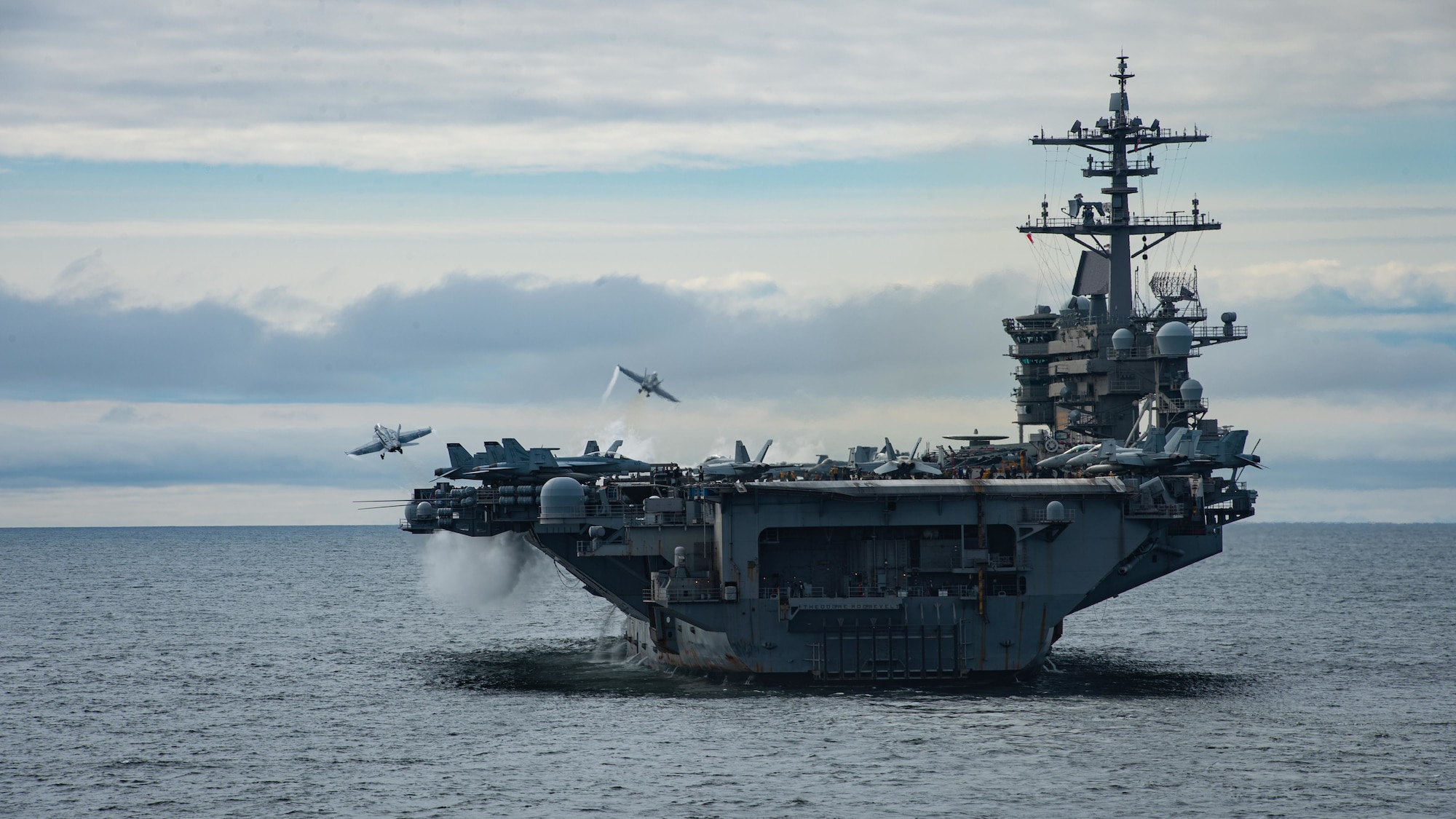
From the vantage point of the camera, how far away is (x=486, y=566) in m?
63.2

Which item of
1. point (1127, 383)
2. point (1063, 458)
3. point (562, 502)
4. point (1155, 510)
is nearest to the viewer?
point (1155, 510)

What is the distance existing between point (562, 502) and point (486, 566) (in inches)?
641

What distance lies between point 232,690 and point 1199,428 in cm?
3429

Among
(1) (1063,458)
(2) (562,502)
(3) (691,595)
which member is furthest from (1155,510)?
(2) (562,502)

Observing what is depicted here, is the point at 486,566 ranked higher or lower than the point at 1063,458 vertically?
lower

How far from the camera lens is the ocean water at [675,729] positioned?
3369cm

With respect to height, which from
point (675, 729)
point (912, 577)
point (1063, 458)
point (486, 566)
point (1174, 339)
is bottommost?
point (675, 729)

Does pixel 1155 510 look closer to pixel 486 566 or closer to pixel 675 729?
pixel 675 729

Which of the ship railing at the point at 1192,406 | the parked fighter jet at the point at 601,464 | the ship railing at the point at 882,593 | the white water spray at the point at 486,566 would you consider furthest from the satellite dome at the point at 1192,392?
the white water spray at the point at 486,566

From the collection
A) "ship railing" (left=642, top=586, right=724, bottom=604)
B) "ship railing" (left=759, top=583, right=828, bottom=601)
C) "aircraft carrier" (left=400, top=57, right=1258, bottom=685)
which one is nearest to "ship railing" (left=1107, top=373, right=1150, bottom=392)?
"aircraft carrier" (left=400, top=57, right=1258, bottom=685)

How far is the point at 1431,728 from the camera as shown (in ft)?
135

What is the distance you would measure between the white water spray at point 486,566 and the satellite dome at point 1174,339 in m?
26.1

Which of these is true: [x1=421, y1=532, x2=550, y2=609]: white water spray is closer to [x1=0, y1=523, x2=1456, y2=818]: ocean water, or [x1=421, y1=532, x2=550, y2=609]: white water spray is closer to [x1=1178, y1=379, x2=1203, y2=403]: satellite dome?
[x1=0, y1=523, x2=1456, y2=818]: ocean water

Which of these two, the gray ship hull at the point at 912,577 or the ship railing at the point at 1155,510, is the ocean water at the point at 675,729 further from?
the ship railing at the point at 1155,510
